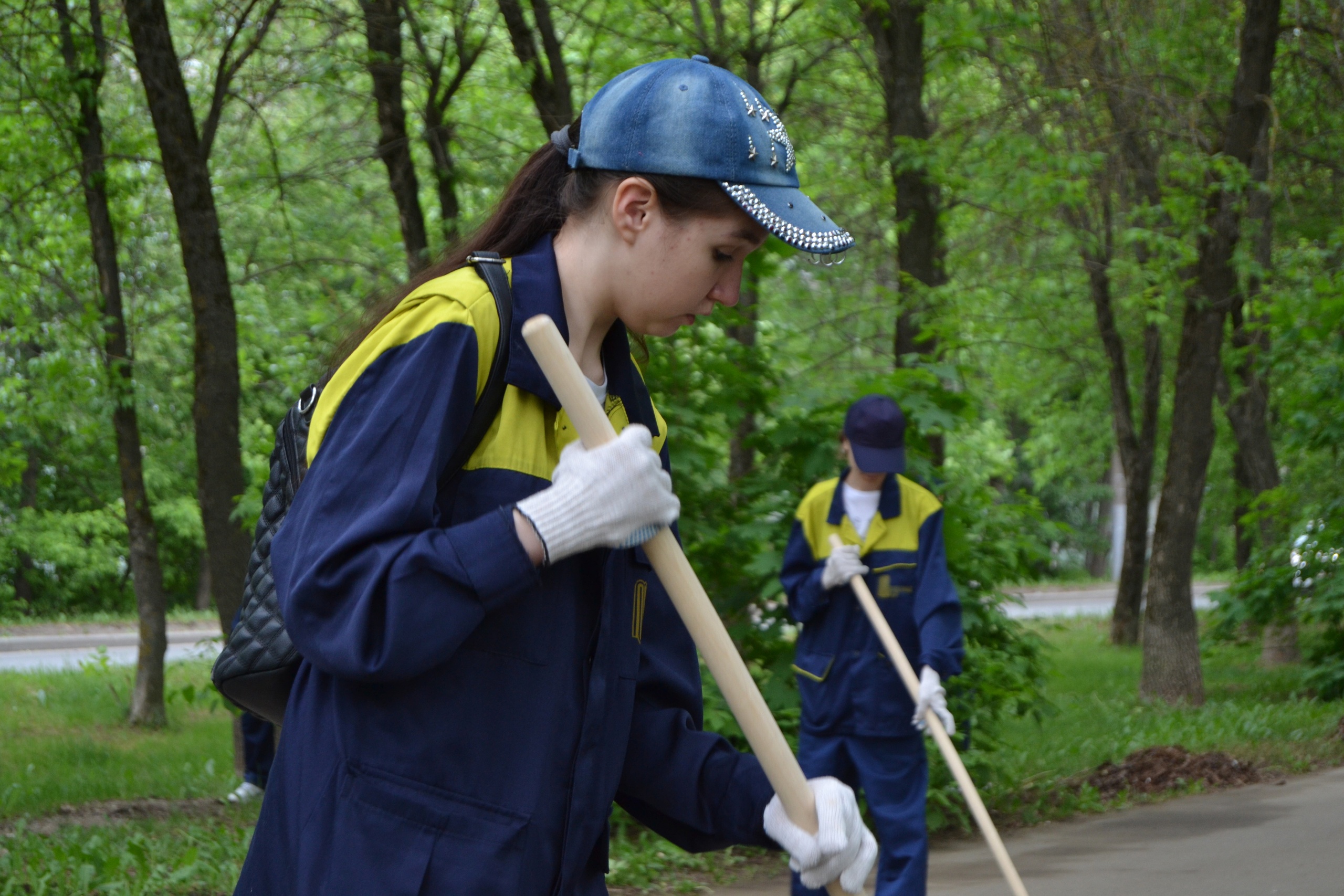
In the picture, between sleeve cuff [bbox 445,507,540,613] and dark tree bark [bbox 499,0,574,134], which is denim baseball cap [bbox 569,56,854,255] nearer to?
sleeve cuff [bbox 445,507,540,613]

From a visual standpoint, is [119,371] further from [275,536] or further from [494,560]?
[494,560]

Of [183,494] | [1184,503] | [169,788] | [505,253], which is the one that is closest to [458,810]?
[505,253]

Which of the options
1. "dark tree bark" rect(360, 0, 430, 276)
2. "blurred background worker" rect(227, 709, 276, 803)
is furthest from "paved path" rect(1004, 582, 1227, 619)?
"blurred background worker" rect(227, 709, 276, 803)

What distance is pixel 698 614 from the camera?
175 cm

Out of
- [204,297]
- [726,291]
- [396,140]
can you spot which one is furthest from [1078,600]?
[726,291]

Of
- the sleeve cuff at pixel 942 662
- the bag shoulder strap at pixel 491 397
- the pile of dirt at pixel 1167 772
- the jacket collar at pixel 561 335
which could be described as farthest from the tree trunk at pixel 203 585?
the bag shoulder strap at pixel 491 397

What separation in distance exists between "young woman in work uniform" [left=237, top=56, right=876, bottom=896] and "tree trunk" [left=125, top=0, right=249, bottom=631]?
20.3 ft

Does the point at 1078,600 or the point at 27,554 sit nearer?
the point at 27,554

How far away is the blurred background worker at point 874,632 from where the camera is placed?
5.03 m

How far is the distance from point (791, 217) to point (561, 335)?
0.34 metres

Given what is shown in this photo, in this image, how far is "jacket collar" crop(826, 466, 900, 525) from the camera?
5.33 metres

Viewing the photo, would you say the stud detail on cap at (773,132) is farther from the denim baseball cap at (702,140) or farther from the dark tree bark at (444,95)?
the dark tree bark at (444,95)

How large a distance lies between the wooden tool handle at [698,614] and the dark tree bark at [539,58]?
24.3 ft

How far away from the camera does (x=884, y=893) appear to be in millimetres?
4934
